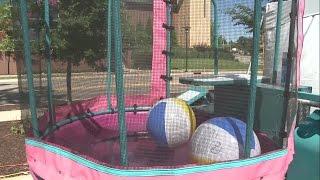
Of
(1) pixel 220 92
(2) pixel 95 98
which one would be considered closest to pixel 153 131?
(1) pixel 220 92

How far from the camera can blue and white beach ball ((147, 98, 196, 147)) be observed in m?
4.27

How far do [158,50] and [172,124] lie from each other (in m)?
1.33

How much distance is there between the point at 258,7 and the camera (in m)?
3.12

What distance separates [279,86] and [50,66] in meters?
2.09

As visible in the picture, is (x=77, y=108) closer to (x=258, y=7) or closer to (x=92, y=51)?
(x=92, y=51)

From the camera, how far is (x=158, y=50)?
5.38m

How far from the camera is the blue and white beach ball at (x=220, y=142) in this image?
3490mm

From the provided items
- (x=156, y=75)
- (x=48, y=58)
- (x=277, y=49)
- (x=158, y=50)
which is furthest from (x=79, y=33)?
(x=277, y=49)

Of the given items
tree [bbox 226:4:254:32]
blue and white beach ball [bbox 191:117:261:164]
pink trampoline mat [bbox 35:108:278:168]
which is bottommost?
pink trampoline mat [bbox 35:108:278:168]

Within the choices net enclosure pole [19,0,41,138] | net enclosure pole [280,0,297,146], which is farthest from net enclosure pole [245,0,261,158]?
net enclosure pole [19,0,41,138]

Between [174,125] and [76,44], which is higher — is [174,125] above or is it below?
below

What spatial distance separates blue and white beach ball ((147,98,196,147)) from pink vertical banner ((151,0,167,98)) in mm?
796

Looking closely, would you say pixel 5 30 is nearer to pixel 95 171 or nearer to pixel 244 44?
pixel 244 44

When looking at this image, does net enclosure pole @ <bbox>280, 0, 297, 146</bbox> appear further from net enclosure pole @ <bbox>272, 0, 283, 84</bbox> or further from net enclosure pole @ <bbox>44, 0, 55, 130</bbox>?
net enclosure pole @ <bbox>44, 0, 55, 130</bbox>
